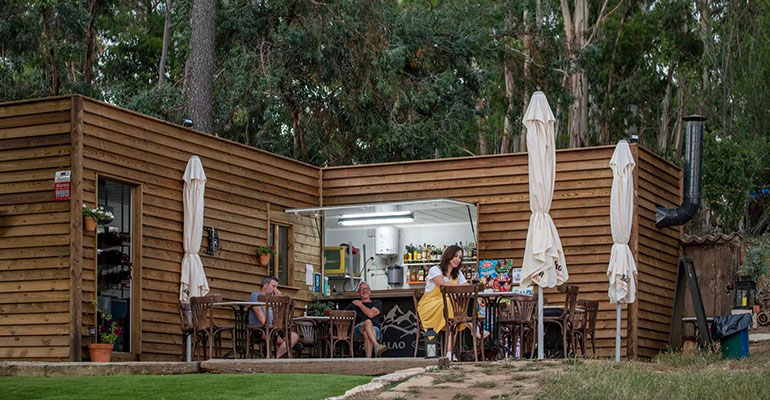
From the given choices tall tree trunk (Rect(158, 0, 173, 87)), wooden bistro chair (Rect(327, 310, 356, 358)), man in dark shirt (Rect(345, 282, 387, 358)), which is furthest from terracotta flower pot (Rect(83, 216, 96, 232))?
tall tree trunk (Rect(158, 0, 173, 87))

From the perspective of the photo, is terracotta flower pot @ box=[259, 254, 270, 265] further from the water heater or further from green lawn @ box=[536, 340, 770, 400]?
green lawn @ box=[536, 340, 770, 400]

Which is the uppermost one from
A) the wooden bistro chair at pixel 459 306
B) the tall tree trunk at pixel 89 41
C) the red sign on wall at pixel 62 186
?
the tall tree trunk at pixel 89 41

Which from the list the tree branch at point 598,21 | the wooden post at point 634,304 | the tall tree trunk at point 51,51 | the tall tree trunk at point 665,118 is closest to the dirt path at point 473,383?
the wooden post at point 634,304

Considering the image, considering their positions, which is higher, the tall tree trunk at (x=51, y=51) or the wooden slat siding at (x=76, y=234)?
the tall tree trunk at (x=51, y=51)

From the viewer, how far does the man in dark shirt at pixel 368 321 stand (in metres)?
12.7

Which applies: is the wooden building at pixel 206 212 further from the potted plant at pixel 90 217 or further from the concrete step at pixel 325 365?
the concrete step at pixel 325 365

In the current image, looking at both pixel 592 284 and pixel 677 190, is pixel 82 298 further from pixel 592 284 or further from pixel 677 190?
pixel 677 190

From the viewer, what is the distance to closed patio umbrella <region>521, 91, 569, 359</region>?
10805 mm

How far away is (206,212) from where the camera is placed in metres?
13.3

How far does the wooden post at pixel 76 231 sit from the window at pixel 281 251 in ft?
12.2

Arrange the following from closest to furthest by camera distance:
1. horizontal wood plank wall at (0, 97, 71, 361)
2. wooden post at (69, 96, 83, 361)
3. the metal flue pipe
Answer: wooden post at (69, 96, 83, 361) < horizontal wood plank wall at (0, 97, 71, 361) < the metal flue pipe

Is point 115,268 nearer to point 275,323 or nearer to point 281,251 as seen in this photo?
point 281,251

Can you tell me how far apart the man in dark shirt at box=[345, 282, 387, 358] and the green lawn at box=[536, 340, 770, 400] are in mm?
3564

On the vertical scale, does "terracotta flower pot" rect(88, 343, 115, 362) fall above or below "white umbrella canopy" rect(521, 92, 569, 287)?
below
